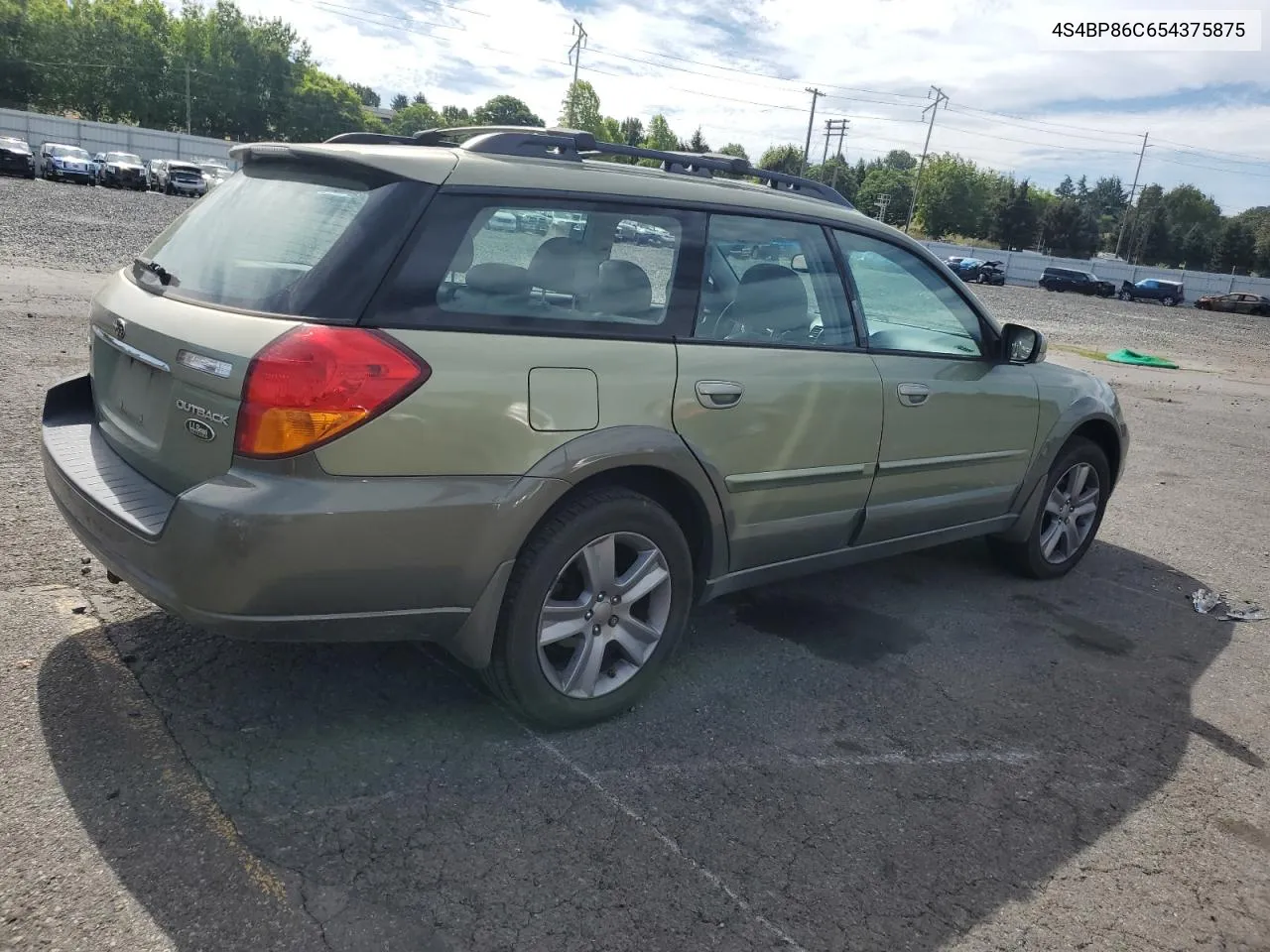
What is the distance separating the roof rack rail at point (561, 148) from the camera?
10.4 feet

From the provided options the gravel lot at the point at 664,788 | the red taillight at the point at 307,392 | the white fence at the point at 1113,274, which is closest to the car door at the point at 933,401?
the gravel lot at the point at 664,788

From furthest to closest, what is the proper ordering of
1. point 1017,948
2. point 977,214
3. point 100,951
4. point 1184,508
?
point 977,214 → point 1184,508 → point 1017,948 → point 100,951

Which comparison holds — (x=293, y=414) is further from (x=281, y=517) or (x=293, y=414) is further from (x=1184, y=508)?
(x=1184, y=508)

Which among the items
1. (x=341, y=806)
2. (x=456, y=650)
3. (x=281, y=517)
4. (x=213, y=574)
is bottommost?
(x=341, y=806)

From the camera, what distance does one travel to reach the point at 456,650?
2875 mm

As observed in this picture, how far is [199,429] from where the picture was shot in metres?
2.61

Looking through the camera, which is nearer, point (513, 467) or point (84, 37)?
point (513, 467)

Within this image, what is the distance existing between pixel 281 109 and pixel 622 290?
101 meters

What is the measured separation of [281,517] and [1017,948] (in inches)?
85.0

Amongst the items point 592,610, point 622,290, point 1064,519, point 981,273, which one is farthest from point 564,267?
point 981,273

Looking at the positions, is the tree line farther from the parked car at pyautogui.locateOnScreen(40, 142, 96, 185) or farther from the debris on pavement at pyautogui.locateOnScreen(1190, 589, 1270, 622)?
the debris on pavement at pyautogui.locateOnScreen(1190, 589, 1270, 622)

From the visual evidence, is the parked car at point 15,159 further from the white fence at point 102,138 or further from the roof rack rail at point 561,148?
the roof rack rail at point 561,148

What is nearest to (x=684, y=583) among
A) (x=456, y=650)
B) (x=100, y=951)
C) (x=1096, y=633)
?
(x=456, y=650)

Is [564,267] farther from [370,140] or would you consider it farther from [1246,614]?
[1246,614]
